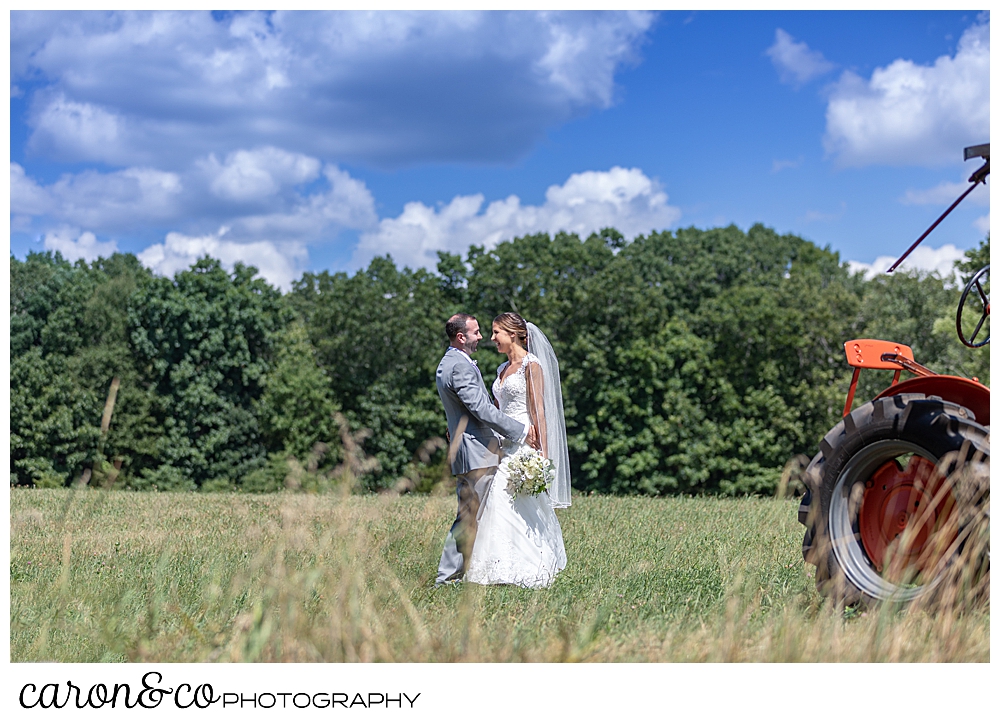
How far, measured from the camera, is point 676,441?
33.1 meters

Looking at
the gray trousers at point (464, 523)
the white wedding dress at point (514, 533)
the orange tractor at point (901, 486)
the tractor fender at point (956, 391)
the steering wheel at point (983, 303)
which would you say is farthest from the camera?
the gray trousers at point (464, 523)

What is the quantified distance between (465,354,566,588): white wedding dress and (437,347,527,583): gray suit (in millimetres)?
91

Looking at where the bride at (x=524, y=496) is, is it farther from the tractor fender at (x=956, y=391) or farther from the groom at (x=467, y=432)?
the tractor fender at (x=956, y=391)

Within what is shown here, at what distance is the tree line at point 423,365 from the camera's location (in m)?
32.5

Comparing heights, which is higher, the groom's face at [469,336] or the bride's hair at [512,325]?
the bride's hair at [512,325]

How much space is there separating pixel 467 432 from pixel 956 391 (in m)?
3.49

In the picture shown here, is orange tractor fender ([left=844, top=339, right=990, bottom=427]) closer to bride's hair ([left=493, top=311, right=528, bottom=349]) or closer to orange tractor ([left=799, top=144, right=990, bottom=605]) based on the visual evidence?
orange tractor ([left=799, top=144, right=990, bottom=605])

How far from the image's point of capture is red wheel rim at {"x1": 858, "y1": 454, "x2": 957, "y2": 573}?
4434mm

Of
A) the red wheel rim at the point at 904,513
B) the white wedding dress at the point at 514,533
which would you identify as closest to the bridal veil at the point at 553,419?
the white wedding dress at the point at 514,533

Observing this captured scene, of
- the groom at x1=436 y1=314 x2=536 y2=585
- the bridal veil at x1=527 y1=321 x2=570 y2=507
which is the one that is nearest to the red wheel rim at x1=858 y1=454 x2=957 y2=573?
the bridal veil at x1=527 y1=321 x2=570 y2=507

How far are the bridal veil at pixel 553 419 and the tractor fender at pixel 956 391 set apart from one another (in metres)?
2.73
